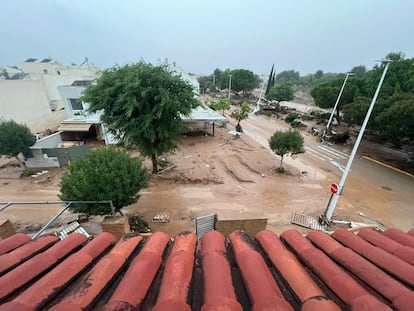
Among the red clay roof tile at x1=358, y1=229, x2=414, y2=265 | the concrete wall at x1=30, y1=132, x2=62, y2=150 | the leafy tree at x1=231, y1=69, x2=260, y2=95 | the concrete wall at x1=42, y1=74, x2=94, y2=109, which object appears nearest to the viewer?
the red clay roof tile at x1=358, y1=229, x2=414, y2=265

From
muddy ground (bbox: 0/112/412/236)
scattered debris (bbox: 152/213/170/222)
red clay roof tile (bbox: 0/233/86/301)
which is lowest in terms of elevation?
muddy ground (bbox: 0/112/412/236)

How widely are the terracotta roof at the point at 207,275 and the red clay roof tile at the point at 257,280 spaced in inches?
0.4

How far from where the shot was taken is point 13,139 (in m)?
15.5

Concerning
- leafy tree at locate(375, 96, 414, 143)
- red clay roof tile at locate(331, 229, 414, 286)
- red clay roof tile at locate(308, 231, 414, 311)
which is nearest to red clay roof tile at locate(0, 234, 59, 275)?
red clay roof tile at locate(308, 231, 414, 311)

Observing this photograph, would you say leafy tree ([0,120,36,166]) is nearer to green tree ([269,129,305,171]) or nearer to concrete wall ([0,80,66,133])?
concrete wall ([0,80,66,133])

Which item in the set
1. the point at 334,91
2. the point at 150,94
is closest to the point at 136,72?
the point at 150,94

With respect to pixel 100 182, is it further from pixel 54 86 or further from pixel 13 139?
pixel 54 86

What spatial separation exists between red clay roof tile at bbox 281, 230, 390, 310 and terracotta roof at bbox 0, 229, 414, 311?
0.04ft

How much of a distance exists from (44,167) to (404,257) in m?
22.3

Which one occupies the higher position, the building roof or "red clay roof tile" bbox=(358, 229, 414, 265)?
"red clay roof tile" bbox=(358, 229, 414, 265)

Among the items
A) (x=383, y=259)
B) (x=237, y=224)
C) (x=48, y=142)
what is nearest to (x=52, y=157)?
(x=48, y=142)

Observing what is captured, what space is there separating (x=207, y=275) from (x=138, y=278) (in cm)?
82

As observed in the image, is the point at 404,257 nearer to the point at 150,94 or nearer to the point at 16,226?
the point at 150,94

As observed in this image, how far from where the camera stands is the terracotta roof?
207 centimetres
